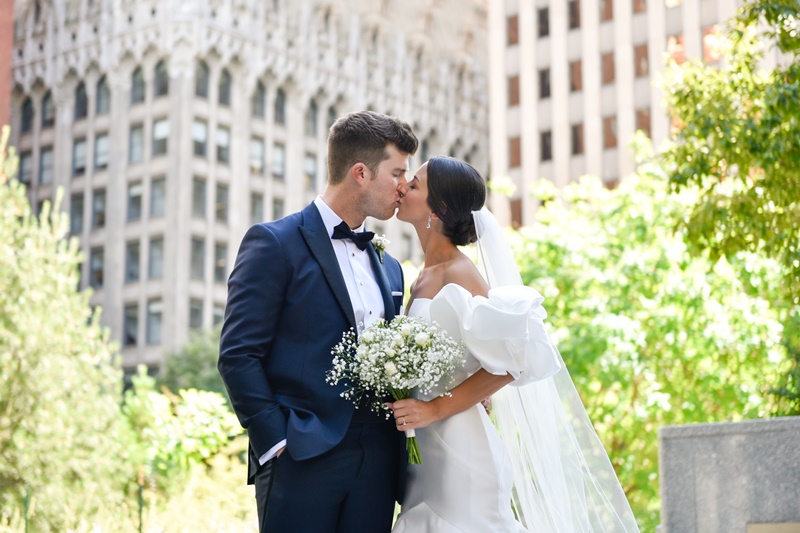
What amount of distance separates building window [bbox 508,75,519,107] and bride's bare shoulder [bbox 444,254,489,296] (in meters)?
57.5

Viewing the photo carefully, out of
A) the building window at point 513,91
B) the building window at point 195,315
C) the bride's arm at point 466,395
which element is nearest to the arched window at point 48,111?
the building window at point 195,315

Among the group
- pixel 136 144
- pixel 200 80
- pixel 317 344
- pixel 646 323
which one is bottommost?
pixel 317 344

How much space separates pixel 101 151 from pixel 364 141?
67.8m

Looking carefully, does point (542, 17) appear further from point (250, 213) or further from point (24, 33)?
point (24, 33)

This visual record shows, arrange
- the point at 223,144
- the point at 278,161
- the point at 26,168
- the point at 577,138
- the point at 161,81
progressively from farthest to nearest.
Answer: the point at 26,168 → the point at 278,161 → the point at 223,144 → the point at 161,81 → the point at 577,138

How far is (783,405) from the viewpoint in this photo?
34.8 feet

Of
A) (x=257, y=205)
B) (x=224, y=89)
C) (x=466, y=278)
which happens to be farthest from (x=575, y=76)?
(x=466, y=278)

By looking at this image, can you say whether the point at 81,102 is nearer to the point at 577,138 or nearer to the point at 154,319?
the point at 154,319

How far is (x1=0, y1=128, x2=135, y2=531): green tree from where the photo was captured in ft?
68.3

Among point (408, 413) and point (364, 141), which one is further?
point (364, 141)

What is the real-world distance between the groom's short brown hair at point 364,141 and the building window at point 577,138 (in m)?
55.1

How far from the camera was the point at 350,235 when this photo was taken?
6.34m

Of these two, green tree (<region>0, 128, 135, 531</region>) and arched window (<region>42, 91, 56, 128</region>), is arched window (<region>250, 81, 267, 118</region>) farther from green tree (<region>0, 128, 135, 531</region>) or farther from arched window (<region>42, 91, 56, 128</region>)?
green tree (<region>0, 128, 135, 531</region>)

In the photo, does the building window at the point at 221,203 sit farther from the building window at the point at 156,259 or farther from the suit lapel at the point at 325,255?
the suit lapel at the point at 325,255
